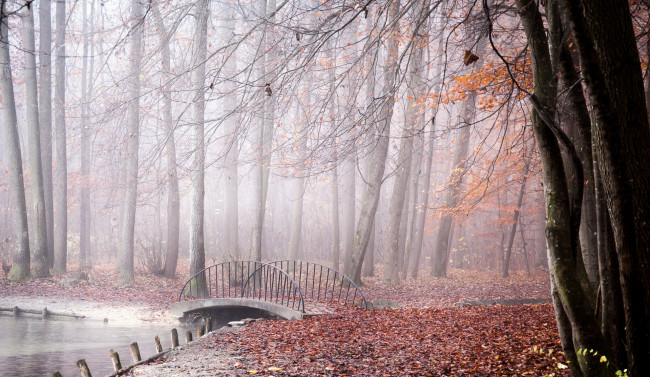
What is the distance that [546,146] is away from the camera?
3.64 m

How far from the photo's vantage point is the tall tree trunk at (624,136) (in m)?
2.67

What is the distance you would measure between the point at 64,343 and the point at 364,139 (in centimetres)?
678

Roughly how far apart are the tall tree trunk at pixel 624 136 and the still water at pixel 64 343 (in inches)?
294

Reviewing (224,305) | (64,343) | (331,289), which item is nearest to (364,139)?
(224,305)

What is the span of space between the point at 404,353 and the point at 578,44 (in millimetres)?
4195

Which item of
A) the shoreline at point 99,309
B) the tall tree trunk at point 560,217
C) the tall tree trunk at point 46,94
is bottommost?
the shoreline at point 99,309

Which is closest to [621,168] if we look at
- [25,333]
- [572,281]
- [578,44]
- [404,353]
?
[578,44]

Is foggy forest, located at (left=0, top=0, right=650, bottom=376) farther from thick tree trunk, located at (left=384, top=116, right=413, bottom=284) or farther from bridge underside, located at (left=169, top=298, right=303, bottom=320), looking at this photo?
bridge underside, located at (left=169, top=298, right=303, bottom=320)

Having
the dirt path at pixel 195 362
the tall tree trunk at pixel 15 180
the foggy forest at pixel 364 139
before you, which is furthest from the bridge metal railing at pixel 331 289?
the tall tree trunk at pixel 15 180

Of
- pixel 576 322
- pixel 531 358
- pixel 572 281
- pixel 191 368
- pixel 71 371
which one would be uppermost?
pixel 572 281

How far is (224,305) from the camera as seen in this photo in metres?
11.0

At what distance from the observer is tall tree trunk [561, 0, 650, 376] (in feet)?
8.76

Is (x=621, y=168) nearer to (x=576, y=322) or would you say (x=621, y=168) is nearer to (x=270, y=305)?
(x=576, y=322)

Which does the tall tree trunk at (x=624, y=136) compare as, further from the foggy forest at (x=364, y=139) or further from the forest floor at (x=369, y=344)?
the forest floor at (x=369, y=344)
